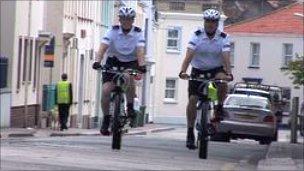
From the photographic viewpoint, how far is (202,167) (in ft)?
74.7

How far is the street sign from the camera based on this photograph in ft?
142

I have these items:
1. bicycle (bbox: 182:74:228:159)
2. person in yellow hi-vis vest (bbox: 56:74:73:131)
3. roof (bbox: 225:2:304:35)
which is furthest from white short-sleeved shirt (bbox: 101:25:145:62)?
roof (bbox: 225:2:304:35)

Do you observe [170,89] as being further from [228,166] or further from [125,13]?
[125,13]

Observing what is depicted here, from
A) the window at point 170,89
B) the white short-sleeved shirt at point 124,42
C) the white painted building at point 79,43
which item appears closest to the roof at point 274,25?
the window at point 170,89

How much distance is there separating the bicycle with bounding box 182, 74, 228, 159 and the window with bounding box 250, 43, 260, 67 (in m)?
72.1

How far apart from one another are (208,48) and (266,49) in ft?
244

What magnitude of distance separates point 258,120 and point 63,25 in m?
16.3

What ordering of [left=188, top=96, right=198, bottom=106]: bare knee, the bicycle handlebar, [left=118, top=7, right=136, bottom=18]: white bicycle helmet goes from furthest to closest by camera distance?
[left=188, top=96, right=198, bottom=106]: bare knee < the bicycle handlebar < [left=118, top=7, right=136, bottom=18]: white bicycle helmet

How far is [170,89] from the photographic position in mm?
81750

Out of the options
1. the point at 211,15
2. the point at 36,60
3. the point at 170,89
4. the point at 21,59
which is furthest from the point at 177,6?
the point at 211,15

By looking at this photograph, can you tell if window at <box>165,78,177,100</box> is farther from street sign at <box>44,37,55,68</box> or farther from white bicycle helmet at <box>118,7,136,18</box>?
white bicycle helmet at <box>118,7,136,18</box>

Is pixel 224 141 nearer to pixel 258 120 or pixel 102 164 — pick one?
pixel 258 120

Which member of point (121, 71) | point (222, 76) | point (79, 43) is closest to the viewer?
point (121, 71)

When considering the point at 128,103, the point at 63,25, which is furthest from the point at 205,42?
the point at 63,25
